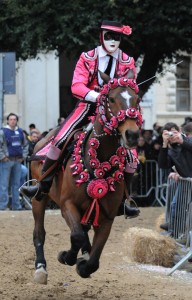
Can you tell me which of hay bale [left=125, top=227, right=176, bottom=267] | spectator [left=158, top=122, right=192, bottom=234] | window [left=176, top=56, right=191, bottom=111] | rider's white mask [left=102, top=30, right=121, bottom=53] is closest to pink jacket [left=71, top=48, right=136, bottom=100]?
rider's white mask [left=102, top=30, right=121, bottom=53]

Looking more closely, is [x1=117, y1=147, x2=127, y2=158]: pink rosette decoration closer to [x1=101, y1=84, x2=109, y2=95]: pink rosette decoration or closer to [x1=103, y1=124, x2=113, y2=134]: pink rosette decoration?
[x1=103, y1=124, x2=113, y2=134]: pink rosette decoration

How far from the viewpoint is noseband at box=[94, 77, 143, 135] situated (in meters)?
7.70

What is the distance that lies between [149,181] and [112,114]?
1168cm

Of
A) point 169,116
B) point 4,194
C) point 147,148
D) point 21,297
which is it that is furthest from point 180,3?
point 169,116

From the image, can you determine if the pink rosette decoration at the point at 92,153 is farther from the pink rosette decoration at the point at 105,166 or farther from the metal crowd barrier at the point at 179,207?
the metal crowd barrier at the point at 179,207

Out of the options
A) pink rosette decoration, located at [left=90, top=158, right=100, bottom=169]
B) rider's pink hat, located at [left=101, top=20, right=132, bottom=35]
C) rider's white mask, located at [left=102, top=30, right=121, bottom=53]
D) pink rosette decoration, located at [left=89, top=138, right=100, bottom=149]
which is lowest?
A: pink rosette decoration, located at [left=90, top=158, right=100, bottom=169]

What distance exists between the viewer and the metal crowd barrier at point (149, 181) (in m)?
19.2

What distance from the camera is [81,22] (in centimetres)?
1778

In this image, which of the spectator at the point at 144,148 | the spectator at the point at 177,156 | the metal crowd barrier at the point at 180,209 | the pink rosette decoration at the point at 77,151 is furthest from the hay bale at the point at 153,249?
the spectator at the point at 144,148

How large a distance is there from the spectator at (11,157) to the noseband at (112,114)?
8.94 m

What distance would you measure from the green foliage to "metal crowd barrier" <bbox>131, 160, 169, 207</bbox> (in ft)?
9.16

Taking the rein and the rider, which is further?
the rider

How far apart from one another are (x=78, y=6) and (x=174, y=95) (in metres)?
14.5

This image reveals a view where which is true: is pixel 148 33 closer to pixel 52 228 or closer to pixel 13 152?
pixel 13 152
